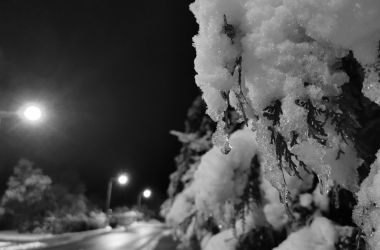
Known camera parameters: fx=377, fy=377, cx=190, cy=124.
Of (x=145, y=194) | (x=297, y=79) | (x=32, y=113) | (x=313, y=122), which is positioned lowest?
(x=313, y=122)

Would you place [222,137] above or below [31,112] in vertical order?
below

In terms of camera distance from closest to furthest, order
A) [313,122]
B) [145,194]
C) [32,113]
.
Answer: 1. [313,122]
2. [32,113]
3. [145,194]

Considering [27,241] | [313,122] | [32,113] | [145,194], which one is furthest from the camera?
[145,194]

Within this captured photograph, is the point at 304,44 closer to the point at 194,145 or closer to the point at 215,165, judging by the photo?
the point at 215,165

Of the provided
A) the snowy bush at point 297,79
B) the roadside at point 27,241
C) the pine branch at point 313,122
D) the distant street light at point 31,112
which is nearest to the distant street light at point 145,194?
the roadside at point 27,241

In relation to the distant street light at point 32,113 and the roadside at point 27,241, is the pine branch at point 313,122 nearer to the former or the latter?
the distant street light at point 32,113

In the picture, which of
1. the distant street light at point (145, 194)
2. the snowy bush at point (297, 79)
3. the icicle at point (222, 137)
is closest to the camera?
the snowy bush at point (297, 79)

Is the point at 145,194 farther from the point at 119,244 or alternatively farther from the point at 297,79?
the point at 297,79

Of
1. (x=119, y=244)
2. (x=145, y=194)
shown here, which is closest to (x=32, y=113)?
(x=119, y=244)

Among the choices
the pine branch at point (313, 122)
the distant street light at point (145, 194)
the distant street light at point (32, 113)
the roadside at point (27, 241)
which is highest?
the distant street light at point (145, 194)

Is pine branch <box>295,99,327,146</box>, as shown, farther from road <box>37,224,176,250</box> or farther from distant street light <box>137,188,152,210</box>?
distant street light <box>137,188,152,210</box>

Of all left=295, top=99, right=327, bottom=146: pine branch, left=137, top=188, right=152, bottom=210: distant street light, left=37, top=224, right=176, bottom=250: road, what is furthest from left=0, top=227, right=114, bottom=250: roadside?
left=295, top=99, right=327, bottom=146: pine branch

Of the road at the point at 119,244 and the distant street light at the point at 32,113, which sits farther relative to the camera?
the road at the point at 119,244

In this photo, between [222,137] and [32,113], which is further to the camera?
[32,113]
